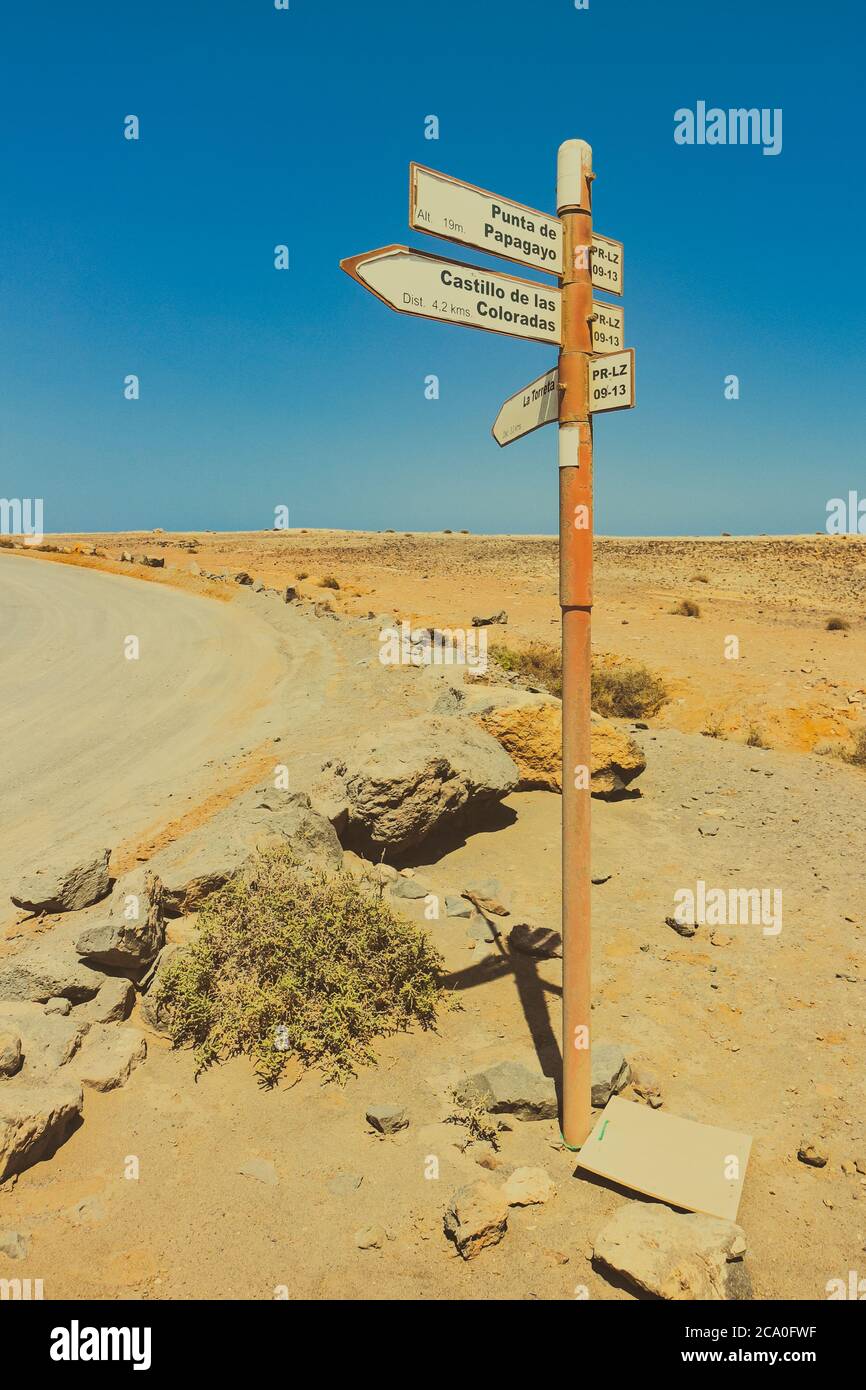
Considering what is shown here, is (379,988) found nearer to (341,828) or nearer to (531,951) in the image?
(531,951)

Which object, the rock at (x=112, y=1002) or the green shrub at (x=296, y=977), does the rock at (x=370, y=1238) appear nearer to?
the green shrub at (x=296, y=977)

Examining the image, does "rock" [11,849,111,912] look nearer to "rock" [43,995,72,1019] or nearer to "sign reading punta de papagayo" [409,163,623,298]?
"rock" [43,995,72,1019]

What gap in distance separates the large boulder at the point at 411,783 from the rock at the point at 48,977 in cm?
231

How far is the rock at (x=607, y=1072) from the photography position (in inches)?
174

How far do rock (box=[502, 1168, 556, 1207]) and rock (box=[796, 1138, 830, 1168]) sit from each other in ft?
4.27

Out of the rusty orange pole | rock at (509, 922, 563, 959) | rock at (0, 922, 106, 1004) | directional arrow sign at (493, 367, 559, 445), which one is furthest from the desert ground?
directional arrow sign at (493, 367, 559, 445)

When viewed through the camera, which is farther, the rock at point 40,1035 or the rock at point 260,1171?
the rock at point 40,1035

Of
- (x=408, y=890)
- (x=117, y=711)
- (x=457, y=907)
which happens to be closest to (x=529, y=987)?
(x=457, y=907)

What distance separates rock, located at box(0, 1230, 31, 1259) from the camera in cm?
326

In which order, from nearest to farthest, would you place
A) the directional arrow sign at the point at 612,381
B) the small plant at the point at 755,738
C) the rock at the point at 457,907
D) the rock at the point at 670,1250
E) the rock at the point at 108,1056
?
the rock at the point at 670,1250 → the directional arrow sign at the point at 612,381 → the rock at the point at 108,1056 → the rock at the point at 457,907 → the small plant at the point at 755,738

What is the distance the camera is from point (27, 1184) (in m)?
3.64

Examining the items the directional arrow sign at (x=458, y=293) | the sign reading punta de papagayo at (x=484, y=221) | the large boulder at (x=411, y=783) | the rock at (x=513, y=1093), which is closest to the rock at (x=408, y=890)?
the large boulder at (x=411, y=783)
